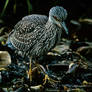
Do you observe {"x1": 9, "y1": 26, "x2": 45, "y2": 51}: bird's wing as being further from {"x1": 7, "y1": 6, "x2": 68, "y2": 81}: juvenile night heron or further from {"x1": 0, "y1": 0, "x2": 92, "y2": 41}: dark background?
{"x1": 0, "y1": 0, "x2": 92, "y2": 41}: dark background

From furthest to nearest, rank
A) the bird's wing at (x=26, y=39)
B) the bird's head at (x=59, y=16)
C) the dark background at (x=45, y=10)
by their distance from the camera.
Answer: the dark background at (x=45, y=10)
the bird's wing at (x=26, y=39)
the bird's head at (x=59, y=16)

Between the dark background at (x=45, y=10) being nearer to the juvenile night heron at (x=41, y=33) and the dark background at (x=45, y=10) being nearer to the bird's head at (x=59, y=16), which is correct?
the juvenile night heron at (x=41, y=33)

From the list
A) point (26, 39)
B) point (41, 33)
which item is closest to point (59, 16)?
point (41, 33)

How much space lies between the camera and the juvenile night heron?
5.17 m

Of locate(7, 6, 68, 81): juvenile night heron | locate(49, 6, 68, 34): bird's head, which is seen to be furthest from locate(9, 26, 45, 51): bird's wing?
locate(49, 6, 68, 34): bird's head

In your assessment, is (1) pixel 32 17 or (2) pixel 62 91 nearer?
(2) pixel 62 91

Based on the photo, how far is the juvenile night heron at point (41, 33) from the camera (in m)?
5.17

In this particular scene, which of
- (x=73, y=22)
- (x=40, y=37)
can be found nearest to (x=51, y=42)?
(x=40, y=37)

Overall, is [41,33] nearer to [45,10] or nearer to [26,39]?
[26,39]

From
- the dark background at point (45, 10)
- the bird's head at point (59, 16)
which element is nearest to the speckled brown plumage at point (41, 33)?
the bird's head at point (59, 16)

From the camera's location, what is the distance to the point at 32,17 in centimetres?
571

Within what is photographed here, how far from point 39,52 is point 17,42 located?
1.62 feet

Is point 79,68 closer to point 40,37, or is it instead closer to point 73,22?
point 40,37

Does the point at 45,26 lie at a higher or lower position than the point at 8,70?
higher
